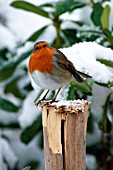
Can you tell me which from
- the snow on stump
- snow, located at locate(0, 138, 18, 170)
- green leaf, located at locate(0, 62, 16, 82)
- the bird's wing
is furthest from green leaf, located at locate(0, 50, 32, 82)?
the snow on stump

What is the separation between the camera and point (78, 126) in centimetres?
123

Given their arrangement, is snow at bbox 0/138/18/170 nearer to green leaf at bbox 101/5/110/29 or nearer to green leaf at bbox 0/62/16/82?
green leaf at bbox 0/62/16/82

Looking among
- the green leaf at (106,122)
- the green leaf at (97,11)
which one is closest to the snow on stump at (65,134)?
the green leaf at (106,122)

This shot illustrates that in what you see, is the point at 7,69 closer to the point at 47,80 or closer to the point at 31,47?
the point at 31,47

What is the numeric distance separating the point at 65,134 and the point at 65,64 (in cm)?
22

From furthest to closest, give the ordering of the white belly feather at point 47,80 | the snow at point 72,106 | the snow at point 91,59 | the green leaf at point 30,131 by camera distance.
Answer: the green leaf at point 30,131 → the snow at point 91,59 → the white belly feather at point 47,80 → the snow at point 72,106

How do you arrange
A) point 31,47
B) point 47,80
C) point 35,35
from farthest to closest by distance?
point 31,47, point 35,35, point 47,80

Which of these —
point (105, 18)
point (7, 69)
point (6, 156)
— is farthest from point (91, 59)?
point (6, 156)

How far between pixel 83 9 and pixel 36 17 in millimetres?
401

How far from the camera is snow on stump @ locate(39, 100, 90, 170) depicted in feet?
4.02

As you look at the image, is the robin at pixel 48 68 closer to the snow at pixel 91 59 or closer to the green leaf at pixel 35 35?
the snow at pixel 91 59

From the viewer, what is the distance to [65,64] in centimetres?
138

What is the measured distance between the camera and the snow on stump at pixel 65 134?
4.02 feet

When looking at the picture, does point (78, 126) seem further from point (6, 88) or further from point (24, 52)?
point (6, 88)
